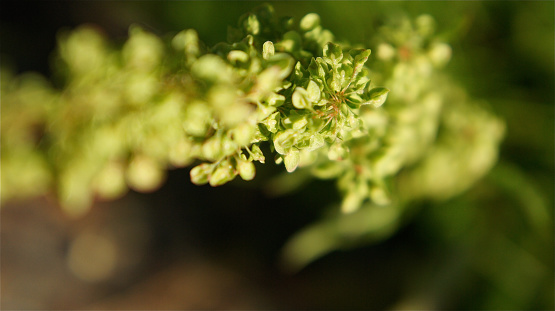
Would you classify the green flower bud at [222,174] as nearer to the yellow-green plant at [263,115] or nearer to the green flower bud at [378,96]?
the yellow-green plant at [263,115]

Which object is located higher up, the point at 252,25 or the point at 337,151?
the point at 252,25

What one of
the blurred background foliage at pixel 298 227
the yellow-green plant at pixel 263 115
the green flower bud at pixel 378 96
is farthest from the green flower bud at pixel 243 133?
the blurred background foliage at pixel 298 227

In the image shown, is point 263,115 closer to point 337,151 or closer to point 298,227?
point 337,151

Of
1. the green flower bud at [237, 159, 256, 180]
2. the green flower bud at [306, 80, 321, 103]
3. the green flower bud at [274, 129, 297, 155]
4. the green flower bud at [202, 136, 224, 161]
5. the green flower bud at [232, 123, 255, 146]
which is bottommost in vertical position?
the green flower bud at [274, 129, 297, 155]

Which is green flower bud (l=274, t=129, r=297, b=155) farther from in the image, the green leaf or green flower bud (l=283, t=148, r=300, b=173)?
the green leaf

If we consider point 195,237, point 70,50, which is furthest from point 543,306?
point 70,50

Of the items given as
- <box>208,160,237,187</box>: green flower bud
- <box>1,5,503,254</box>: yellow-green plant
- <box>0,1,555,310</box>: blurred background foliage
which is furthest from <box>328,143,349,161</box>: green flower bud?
<box>0,1,555,310</box>: blurred background foliage

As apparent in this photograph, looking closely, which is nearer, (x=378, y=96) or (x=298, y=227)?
(x=378, y=96)

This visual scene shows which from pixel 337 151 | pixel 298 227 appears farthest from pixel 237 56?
pixel 298 227
